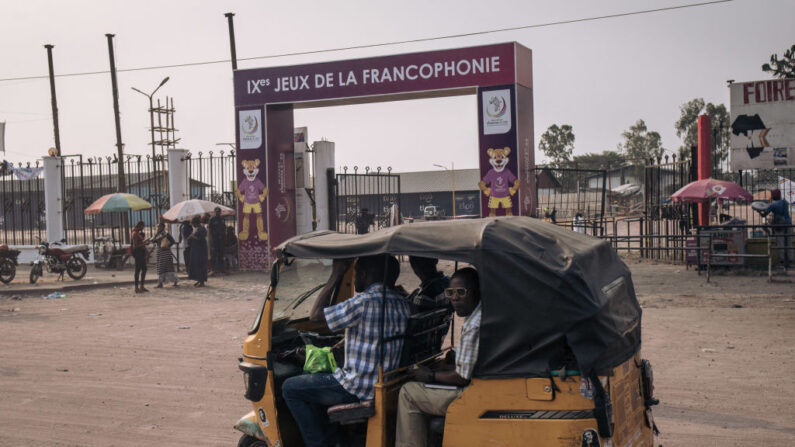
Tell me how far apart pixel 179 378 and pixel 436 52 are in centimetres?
1268

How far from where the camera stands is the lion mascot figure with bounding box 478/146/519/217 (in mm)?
18266

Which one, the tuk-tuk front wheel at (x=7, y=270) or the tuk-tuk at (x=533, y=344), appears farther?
the tuk-tuk front wheel at (x=7, y=270)

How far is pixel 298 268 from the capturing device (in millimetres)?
5336

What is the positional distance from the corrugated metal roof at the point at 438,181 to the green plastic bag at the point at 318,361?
58233mm

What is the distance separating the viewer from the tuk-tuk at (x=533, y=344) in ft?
12.6

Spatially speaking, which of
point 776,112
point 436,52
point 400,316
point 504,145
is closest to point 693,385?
point 400,316

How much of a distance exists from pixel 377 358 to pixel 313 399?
0.55 m

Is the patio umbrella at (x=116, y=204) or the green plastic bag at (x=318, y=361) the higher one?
the patio umbrella at (x=116, y=204)

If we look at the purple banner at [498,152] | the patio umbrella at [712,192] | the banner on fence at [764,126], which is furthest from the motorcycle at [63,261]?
the banner on fence at [764,126]

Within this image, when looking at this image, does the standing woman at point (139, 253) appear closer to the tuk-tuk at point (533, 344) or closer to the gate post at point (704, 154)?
the tuk-tuk at point (533, 344)

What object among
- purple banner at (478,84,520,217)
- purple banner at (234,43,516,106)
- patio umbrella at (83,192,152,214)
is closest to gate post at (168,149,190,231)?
patio umbrella at (83,192,152,214)

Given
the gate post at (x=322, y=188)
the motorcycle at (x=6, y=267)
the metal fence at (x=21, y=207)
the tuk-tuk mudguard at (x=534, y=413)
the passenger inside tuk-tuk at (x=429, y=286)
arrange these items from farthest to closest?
the metal fence at (x=21, y=207)
the gate post at (x=322, y=188)
the motorcycle at (x=6, y=267)
the passenger inside tuk-tuk at (x=429, y=286)
the tuk-tuk mudguard at (x=534, y=413)

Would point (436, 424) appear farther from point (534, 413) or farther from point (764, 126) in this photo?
point (764, 126)

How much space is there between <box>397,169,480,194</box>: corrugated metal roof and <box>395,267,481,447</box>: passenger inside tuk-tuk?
58.6 m
